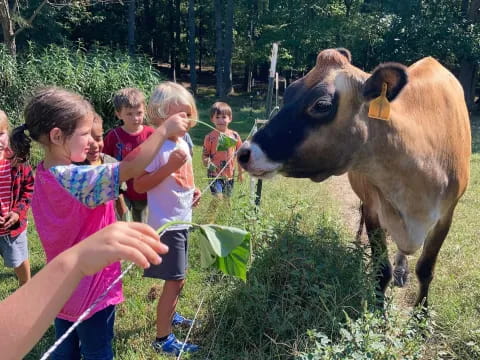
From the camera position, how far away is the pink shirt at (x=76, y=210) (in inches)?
68.8

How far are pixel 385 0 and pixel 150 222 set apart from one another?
26.5 m

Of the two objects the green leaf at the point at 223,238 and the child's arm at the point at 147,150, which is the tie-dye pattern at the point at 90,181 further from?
the green leaf at the point at 223,238

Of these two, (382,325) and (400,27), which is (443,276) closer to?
(382,325)

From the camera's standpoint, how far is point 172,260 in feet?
8.77

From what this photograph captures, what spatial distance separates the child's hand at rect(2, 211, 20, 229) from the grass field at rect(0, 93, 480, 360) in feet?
2.40

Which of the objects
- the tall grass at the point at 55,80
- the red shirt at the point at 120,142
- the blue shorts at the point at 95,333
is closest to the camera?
the blue shorts at the point at 95,333

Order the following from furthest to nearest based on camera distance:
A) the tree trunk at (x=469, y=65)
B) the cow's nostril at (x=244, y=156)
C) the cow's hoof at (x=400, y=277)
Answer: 1. the tree trunk at (x=469, y=65)
2. the cow's hoof at (x=400, y=277)
3. the cow's nostril at (x=244, y=156)

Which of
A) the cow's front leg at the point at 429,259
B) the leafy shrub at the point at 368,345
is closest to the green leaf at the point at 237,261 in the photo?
the leafy shrub at the point at 368,345

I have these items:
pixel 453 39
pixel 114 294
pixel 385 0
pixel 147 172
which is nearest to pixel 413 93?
pixel 147 172

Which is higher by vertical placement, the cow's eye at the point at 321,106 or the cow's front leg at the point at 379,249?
the cow's eye at the point at 321,106

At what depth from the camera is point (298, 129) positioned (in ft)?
8.50

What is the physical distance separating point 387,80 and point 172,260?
5.66 ft

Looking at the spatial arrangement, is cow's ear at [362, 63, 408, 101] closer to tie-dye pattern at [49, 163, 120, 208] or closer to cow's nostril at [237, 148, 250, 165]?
cow's nostril at [237, 148, 250, 165]

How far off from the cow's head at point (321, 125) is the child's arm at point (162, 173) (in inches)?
16.5
